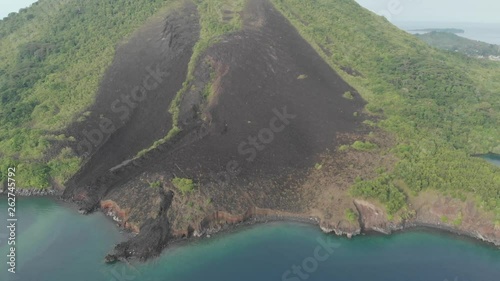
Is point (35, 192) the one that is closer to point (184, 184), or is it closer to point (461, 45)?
point (184, 184)

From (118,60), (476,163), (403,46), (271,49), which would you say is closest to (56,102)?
(118,60)

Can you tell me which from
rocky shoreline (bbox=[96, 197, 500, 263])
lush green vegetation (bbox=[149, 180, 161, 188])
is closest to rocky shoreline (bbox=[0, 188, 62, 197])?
rocky shoreline (bbox=[96, 197, 500, 263])

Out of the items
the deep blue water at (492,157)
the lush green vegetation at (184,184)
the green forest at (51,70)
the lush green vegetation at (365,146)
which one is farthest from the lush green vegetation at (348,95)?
the green forest at (51,70)

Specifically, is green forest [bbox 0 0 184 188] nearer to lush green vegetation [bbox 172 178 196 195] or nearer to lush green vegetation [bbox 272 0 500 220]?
lush green vegetation [bbox 172 178 196 195]

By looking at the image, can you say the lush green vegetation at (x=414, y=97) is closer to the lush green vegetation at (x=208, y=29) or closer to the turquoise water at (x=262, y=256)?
the turquoise water at (x=262, y=256)

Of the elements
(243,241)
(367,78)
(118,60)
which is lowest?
(243,241)

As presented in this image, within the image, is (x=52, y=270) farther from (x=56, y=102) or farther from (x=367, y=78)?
(x=367, y=78)
